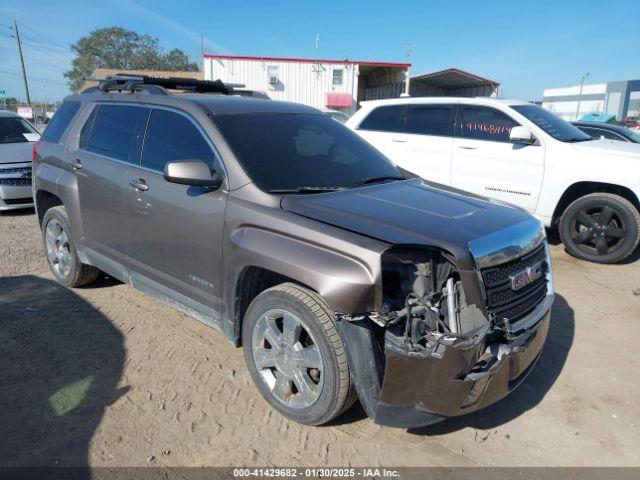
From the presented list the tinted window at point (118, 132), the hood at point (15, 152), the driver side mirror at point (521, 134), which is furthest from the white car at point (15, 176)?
the driver side mirror at point (521, 134)

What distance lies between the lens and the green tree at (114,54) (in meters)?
62.4

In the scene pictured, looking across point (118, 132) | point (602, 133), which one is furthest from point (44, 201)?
point (602, 133)

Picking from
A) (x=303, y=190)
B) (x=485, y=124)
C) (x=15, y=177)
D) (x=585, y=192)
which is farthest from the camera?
(x=15, y=177)

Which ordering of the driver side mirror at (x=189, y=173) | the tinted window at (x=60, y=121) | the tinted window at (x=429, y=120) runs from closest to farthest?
the driver side mirror at (x=189, y=173)
the tinted window at (x=60, y=121)
the tinted window at (x=429, y=120)

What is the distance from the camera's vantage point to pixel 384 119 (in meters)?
7.91

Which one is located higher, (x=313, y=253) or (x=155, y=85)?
(x=155, y=85)

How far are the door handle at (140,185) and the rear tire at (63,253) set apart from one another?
1.33 metres

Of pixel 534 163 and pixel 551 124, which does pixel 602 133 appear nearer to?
pixel 551 124

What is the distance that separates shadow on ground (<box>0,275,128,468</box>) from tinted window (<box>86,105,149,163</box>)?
146 centimetres

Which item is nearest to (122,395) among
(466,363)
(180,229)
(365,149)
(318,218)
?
(180,229)

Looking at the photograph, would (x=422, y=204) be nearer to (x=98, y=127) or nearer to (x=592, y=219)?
(x=98, y=127)

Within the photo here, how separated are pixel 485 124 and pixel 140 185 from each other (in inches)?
198

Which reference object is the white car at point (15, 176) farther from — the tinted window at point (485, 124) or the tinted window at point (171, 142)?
the tinted window at point (485, 124)

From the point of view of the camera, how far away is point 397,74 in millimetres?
28922
